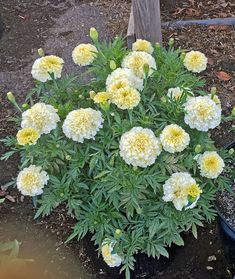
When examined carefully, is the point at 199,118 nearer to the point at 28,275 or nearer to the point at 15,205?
the point at 28,275

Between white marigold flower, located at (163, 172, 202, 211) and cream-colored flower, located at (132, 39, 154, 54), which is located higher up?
cream-colored flower, located at (132, 39, 154, 54)

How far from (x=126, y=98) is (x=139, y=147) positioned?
0.75 ft

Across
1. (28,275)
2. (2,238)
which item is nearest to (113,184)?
(28,275)

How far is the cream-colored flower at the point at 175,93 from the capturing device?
8.02 feet

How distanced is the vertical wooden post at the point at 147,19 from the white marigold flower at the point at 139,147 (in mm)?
1276

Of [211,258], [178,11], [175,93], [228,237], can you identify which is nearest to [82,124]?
[175,93]

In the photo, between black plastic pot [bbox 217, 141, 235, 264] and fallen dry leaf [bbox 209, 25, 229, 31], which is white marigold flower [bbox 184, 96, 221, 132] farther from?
fallen dry leaf [bbox 209, 25, 229, 31]


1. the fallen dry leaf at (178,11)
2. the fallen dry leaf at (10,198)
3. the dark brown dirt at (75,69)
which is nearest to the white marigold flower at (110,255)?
the dark brown dirt at (75,69)

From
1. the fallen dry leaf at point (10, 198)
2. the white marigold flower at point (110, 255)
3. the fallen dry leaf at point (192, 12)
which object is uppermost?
the white marigold flower at point (110, 255)

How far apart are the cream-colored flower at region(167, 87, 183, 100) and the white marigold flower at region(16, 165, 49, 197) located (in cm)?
70

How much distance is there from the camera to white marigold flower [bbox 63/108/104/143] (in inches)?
89.7

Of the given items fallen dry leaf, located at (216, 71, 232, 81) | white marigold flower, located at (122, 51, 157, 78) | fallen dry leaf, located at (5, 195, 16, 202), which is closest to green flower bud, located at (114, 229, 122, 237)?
white marigold flower, located at (122, 51, 157, 78)

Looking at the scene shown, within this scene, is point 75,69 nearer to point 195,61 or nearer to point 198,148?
point 195,61

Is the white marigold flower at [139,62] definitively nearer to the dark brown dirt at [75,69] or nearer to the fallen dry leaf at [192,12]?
the dark brown dirt at [75,69]
